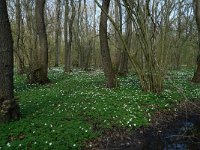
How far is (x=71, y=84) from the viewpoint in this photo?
18.2 meters

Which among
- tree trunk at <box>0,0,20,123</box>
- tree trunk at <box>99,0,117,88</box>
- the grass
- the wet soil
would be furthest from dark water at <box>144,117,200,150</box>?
tree trunk at <box>99,0,117,88</box>

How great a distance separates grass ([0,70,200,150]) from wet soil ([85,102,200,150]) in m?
0.31

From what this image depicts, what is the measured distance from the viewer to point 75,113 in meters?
11.0

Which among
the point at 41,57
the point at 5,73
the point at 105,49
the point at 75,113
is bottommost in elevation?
the point at 75,113

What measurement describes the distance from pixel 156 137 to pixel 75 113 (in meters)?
3.26

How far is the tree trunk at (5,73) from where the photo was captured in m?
9.83

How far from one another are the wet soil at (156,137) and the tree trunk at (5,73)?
125 inches

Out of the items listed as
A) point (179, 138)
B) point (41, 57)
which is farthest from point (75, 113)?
point (41, 57)

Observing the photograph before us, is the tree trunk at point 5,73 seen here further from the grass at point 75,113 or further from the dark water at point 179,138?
the dark water at point 179,138

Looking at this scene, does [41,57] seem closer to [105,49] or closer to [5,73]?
[105,49]

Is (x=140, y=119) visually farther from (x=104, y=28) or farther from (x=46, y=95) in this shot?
(x=104, y=28)

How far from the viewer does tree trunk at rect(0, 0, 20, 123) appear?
32.2 ft

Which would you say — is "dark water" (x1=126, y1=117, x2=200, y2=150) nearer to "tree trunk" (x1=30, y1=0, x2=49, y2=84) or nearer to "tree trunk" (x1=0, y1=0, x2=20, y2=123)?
"tree trunk" (x1=0, y1=0, x2=20, y2=123)

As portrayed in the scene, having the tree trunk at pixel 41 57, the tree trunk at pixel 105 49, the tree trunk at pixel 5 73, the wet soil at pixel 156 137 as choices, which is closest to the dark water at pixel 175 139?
the wet soil at pixel 156 137
